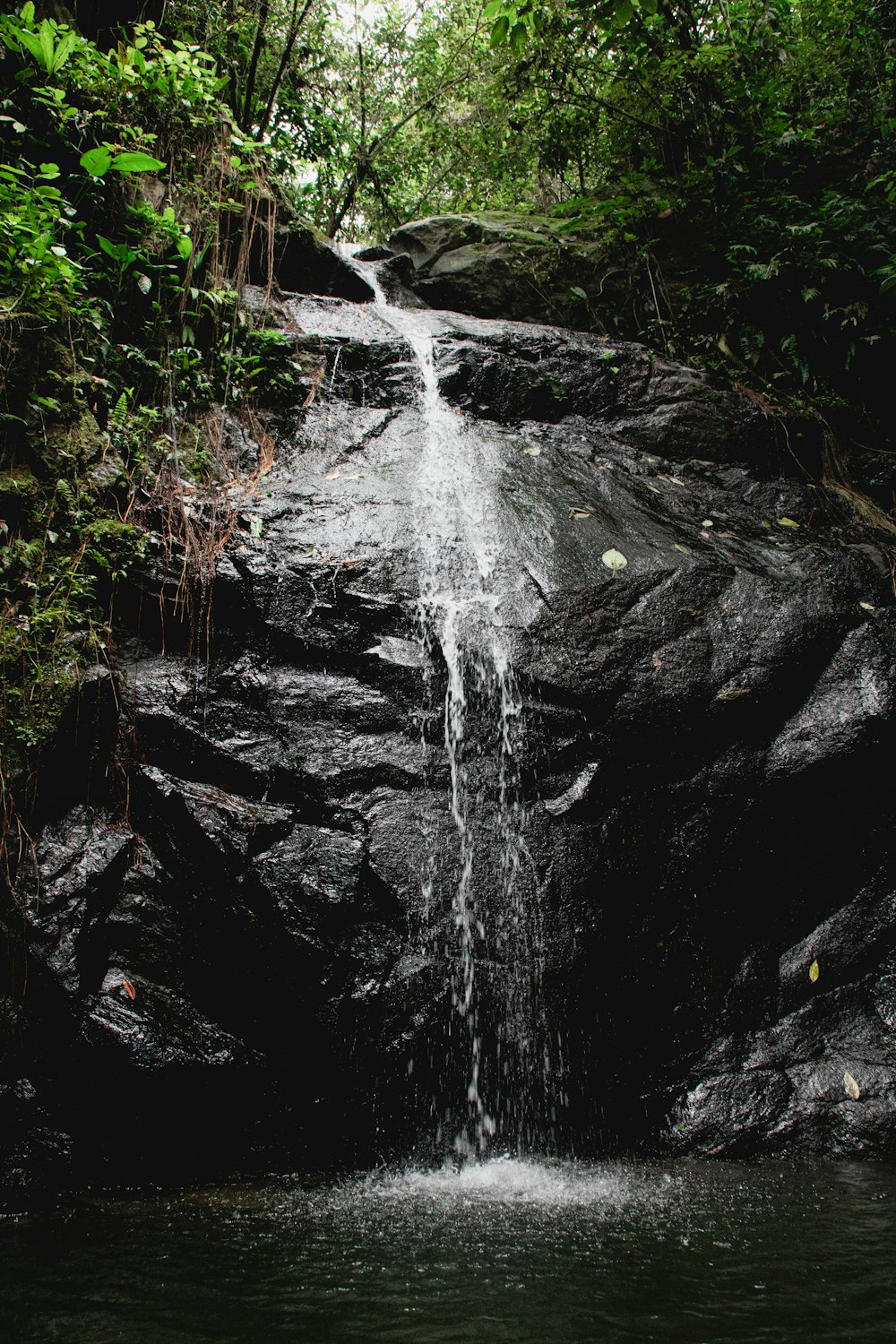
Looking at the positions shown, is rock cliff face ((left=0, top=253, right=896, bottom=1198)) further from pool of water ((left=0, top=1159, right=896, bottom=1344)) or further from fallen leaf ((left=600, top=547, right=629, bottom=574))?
pool of water ((left=0, top=1159, right=896, bottom=1344))

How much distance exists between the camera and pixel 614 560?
498cm

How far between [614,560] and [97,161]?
156 inches

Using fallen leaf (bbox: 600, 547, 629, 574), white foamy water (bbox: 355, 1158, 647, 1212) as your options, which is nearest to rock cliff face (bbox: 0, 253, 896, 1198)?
fallen leaf (bbox: 600, 547, 629, 574)

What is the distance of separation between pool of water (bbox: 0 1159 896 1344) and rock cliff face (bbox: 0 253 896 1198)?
0.45 meters

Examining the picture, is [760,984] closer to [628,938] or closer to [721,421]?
[628,938]

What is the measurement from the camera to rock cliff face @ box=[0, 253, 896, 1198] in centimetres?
353

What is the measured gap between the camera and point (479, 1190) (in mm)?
3211

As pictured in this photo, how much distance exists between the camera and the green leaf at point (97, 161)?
456cm

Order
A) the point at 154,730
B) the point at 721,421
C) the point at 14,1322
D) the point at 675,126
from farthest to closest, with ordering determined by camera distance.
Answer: the point at 675,126, the point at 721,421, the point at 154,730, the point at 14,1322

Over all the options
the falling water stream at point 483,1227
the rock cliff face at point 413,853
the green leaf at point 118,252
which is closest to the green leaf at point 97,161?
the green leaf at point 118,252

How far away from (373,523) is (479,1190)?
3664 millimetres

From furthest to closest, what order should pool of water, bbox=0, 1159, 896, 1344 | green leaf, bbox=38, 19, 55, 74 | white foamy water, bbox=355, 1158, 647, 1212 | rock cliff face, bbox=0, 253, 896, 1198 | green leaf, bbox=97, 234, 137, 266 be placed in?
green leaf, bbox=97, 234, 137, 266
green leaf, bbox=38, 19, 55, 74
rock cliff face, bbox=0, 253, 896, 1198
white foamy water, bbox=355, 1158, 647, 1212
pool of water, bbox=0, 1159, 896, 1344

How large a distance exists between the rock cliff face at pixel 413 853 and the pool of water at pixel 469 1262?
45 centimetres

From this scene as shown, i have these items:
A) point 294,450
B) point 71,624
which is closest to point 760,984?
point 71,624
